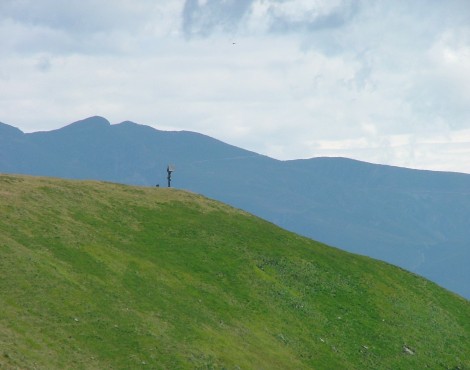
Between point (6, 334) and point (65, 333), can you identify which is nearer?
point (6, 334)

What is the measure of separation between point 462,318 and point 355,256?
14.6 metres

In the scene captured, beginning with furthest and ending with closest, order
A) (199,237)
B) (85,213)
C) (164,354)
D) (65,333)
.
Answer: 1. (199,237)
2. (85,213)
3. (164,354)
4. (65,333)

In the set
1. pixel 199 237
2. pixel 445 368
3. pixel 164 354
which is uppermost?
pixel 199 237

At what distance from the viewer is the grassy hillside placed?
161 ft

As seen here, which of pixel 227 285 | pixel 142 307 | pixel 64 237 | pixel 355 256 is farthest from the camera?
pixel 355 256

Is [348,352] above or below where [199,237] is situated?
below

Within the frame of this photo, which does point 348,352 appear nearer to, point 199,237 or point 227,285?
point 227,285

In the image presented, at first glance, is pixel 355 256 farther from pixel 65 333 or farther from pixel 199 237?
pixel 65 333

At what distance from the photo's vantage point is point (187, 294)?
6331cm

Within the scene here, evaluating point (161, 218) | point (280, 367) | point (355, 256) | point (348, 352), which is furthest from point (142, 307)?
point (355, 256)

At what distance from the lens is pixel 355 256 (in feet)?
298

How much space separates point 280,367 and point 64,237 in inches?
863

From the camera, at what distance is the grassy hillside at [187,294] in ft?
161

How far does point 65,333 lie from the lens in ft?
154
